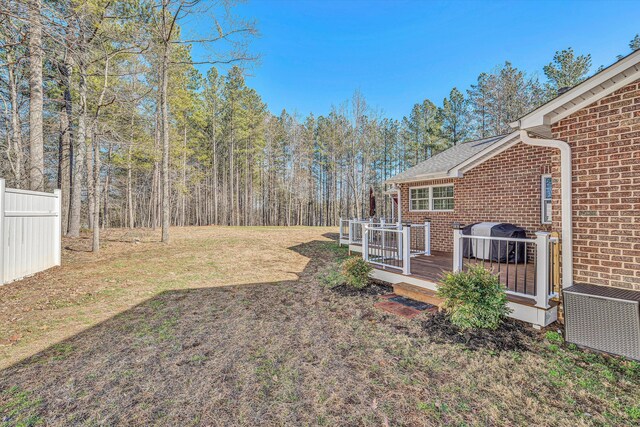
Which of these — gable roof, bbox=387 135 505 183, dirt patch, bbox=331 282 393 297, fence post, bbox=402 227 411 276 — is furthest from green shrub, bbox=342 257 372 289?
gable roof, bbox=387 135 505 183

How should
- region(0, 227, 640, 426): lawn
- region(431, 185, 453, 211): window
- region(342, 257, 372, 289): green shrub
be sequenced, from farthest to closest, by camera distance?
region(431, 185, 453, 211): window < region(342, 257, 372, 289): green shrub < region(0, 227, 640, 426): lawn

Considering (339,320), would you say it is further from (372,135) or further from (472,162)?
(372,135)

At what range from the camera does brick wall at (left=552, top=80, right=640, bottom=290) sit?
3.15 meters

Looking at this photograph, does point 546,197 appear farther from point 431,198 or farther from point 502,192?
point 431,198

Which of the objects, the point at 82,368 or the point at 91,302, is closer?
the point at 82,368

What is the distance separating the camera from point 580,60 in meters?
18.8

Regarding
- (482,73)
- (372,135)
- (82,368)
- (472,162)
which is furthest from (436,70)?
(82,368)

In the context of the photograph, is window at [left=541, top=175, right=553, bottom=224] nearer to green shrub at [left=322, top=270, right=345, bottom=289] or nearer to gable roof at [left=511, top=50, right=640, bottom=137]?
gable roof at [left=511, top=50, right=640, bottom=137]

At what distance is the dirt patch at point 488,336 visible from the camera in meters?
3.25

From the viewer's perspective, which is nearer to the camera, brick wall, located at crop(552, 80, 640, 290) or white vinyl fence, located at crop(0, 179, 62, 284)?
brick wall, located at crop(552, 80, 640, 290)

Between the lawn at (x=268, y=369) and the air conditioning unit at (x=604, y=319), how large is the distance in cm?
20

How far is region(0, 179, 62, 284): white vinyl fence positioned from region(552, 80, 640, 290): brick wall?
945 centimetres

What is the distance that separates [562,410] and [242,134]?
26733 mm

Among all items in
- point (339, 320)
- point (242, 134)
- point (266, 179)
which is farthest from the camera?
A: point (266, 179)
